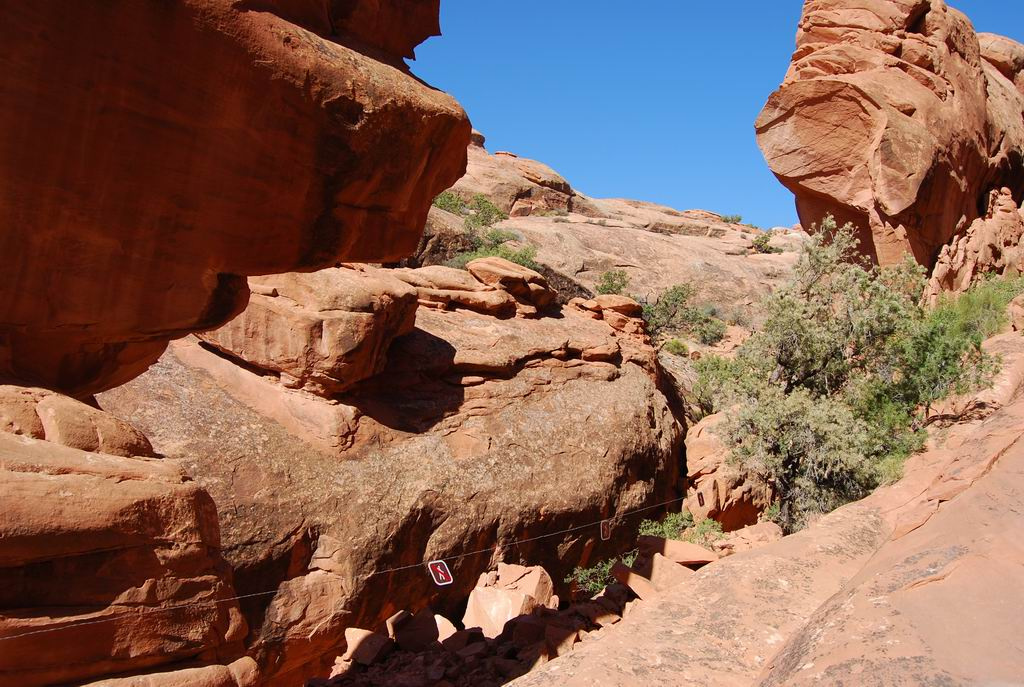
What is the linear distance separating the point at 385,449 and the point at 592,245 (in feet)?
72.6

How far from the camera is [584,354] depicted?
15.6 meters

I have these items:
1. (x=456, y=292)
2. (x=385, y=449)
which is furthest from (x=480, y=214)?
(x=385, y=449)

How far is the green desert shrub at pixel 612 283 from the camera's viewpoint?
27.0 meters

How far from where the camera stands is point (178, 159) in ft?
17.7

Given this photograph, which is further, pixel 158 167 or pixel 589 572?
pixel 589 572

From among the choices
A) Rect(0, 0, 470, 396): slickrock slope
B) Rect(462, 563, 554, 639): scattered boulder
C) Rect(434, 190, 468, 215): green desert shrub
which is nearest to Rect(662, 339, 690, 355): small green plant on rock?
Rect(434, 190, 468, 215): green desert shrub

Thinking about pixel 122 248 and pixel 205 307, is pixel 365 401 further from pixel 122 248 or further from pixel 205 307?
pixel 122 248

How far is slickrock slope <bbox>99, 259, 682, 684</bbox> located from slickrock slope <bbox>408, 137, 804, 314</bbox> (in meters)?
9.66

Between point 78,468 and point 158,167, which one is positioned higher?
point 158,167

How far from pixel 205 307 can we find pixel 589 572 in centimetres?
823

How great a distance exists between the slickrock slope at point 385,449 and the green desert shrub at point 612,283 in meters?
11.7

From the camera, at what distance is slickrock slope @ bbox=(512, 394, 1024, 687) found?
312 cm

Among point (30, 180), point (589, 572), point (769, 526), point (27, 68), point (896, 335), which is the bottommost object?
point (589, 572)

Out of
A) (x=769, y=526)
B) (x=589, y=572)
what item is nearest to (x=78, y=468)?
(x=589, y=572)
